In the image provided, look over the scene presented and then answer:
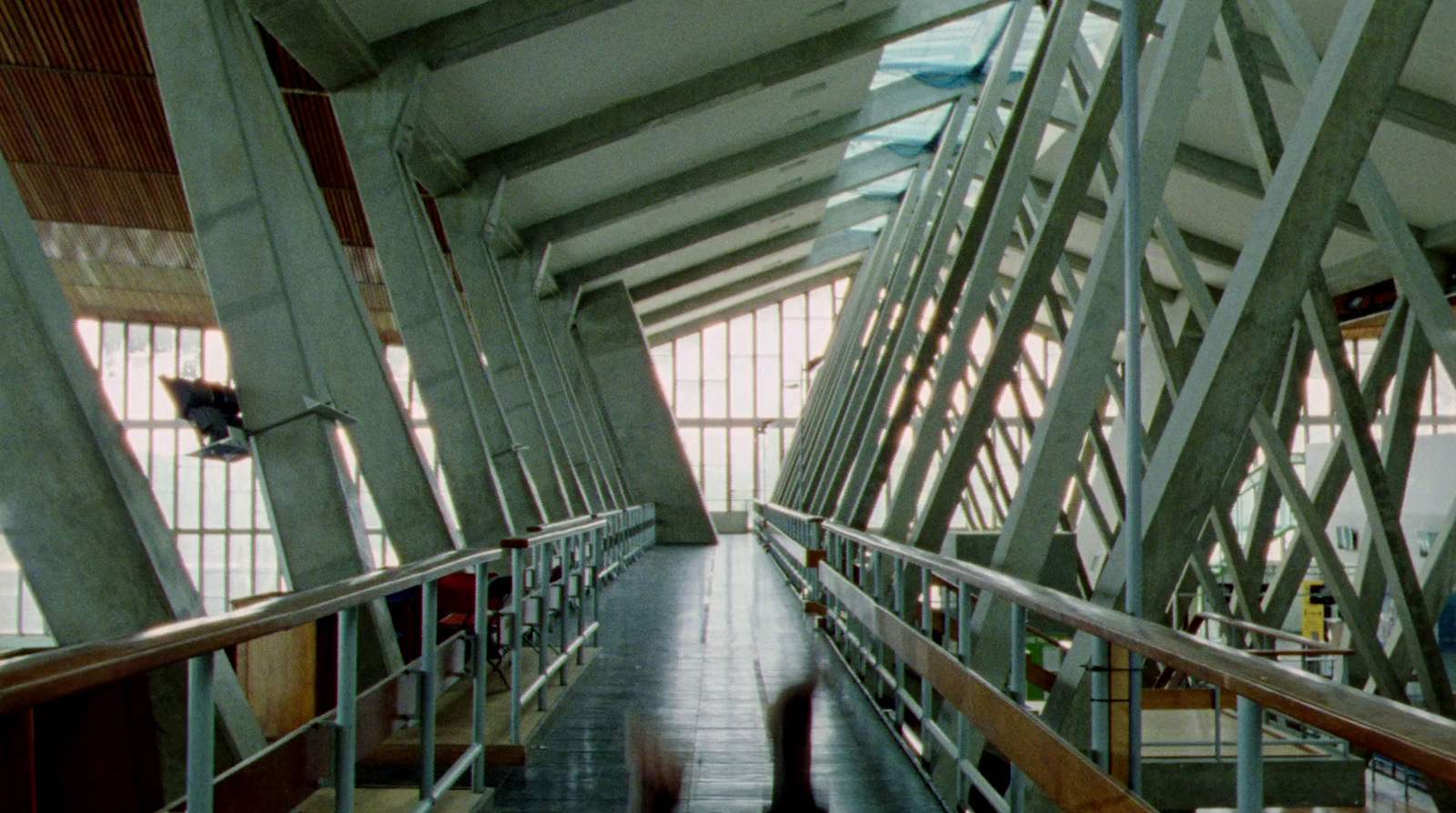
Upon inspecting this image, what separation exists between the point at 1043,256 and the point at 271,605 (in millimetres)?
4698

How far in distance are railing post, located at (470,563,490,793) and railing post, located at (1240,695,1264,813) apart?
302 cm

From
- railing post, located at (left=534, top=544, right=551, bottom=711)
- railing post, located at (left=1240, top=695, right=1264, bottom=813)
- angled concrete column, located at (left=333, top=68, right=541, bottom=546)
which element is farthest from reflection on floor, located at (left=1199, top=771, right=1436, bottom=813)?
railing post, located at (left=1240, top=695, right=1264, bottom=813)

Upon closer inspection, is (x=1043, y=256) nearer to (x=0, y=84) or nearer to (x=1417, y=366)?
(x=1417, y=366)

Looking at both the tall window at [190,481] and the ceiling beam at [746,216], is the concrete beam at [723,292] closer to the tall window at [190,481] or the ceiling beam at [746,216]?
the tall window at [190,481]

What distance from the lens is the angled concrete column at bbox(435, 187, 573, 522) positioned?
1383cm

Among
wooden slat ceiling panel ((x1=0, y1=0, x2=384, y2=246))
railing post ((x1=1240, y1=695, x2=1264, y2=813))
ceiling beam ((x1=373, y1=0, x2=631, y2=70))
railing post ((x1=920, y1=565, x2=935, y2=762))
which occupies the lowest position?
railing post ((x1=920, y1=565, x2=935, y2=762))

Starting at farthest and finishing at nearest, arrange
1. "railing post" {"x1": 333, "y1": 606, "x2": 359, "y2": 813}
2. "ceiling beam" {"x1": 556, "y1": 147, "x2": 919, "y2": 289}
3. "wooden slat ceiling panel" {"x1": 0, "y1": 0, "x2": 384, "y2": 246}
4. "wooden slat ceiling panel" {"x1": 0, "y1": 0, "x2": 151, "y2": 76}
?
"ceiling beam" {"x1": 556, "y1": 147, "x2": 919, "y2": 289}, "wooden slat ceiling panel" {"x1": 0, "y1": 0, "x2": 384, "y2": 246}, "wooden slat ceiling panel" {"x1": 0, "y1": 0, "x2": 151, "y2": 76}, "railing post" {"x1": 333, "y1": 606, "x2": 359, "y2": 813}

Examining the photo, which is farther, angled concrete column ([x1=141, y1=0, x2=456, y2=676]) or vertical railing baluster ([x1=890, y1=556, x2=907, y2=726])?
angled concrete column ([x1=141, y1=0, x2=456, y2=676])

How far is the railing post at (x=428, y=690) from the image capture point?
3.86 metres

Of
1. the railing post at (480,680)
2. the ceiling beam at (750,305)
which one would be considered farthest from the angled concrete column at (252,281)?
the ceiling beam at (750,305)

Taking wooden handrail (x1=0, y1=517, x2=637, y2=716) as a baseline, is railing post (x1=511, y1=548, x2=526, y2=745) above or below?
below

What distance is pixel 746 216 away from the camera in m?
21.6

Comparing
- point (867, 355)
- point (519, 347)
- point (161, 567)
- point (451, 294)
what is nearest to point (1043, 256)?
point (161, 567)

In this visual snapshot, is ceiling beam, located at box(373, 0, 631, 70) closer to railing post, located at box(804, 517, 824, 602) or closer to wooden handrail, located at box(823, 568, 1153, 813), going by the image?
railing post, located at box(804, 517, 824, 602)
